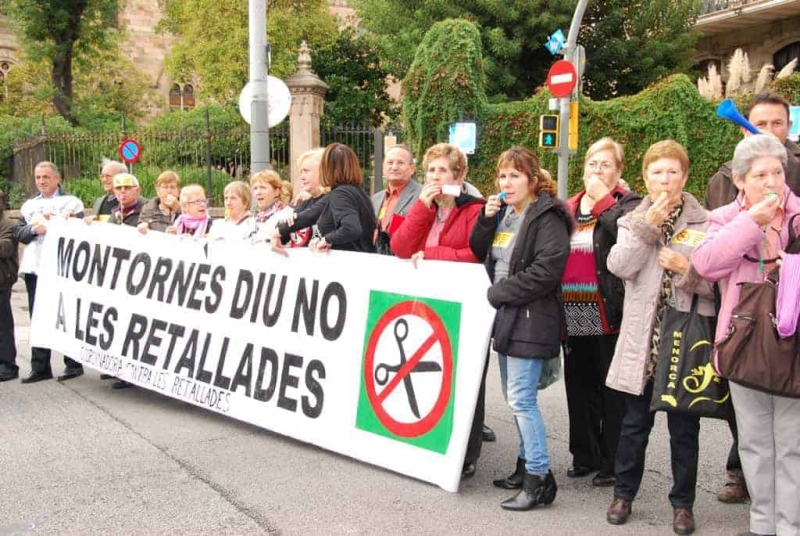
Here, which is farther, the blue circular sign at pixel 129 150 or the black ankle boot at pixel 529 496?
the blue circular sign at pixel 129 150

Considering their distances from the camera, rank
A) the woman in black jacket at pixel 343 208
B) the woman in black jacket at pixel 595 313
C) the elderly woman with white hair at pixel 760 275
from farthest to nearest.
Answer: the woman in black jacket at pixel 343 208 → the woman in black jacket at pixel 595 313 → the elderly woman with white hair at pixel 760 275

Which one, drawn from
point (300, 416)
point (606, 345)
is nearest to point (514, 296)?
point (606, 345)

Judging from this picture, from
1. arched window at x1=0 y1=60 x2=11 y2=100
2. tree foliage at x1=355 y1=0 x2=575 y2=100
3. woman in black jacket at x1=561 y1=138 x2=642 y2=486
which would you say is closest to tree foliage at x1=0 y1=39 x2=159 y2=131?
arched window at x1=0 y1=60 x2=11 y2=100

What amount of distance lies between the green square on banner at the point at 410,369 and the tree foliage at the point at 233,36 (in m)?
21.4

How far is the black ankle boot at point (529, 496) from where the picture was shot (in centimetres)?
412

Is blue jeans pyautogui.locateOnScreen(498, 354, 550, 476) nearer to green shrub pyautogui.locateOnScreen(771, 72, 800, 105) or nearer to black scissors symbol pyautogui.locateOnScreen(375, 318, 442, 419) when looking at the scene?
black scissors symbol pyautogui.locateOnScreen(375, 318, 442, 419)

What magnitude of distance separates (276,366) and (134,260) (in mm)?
1930

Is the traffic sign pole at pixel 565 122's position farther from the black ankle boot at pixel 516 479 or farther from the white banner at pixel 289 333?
the black ankle boot at pixel 516 479

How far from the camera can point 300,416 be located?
5.05 m

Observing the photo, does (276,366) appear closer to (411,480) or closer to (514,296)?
(411,480)

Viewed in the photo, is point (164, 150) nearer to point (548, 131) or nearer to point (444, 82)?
point (444, 82)

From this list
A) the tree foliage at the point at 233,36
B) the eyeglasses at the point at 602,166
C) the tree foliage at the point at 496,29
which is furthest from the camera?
the tree foliage at the point at 233,36

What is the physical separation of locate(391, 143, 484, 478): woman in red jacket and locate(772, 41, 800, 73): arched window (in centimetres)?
2393

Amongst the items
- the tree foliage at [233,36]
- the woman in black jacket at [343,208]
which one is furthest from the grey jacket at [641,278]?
the tree foliage at [233,36]
